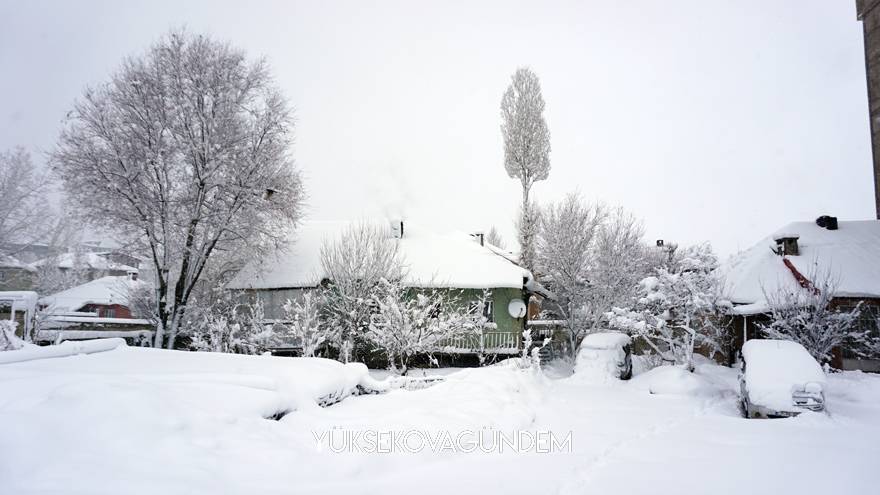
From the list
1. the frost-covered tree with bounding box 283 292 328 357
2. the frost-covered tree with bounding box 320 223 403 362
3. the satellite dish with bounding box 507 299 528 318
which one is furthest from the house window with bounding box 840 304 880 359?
the frost-covered tree with bounding box 283 292 328 357

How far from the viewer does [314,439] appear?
564cm

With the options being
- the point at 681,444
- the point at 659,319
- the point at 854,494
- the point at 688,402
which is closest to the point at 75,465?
the point at 854,494

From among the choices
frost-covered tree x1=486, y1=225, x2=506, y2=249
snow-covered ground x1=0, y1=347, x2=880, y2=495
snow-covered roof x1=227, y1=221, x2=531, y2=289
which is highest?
frost-covered tree x1=486, y1=225, x2=506, y2=249

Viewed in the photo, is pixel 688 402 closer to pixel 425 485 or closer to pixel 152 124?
pixel 425 485

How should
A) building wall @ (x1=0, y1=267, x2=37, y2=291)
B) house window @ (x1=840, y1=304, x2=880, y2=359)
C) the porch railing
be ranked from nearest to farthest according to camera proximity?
house window @ (x1=840, y1=304, x2=880, y2=359) → the porch railing → building wall @ (x1=0, y1=267, x2=37, y2=291)

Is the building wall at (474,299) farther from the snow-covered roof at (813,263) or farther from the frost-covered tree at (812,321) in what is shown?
the frost-covered tree at (812,321)

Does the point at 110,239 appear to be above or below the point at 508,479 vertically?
above

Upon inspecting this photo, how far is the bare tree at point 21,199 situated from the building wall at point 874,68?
4196 centimetres

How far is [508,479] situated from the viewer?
5.62 m

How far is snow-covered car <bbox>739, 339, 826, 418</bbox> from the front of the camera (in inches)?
411

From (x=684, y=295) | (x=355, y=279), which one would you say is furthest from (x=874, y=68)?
(x=355, y=279)

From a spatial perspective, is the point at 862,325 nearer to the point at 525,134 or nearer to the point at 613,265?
the point at 613,265

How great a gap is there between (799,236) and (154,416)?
2800cm

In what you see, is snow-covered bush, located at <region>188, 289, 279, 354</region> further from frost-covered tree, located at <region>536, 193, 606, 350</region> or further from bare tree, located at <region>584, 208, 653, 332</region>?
bare tree, located at <region>584, 208, 653, 332</region>
